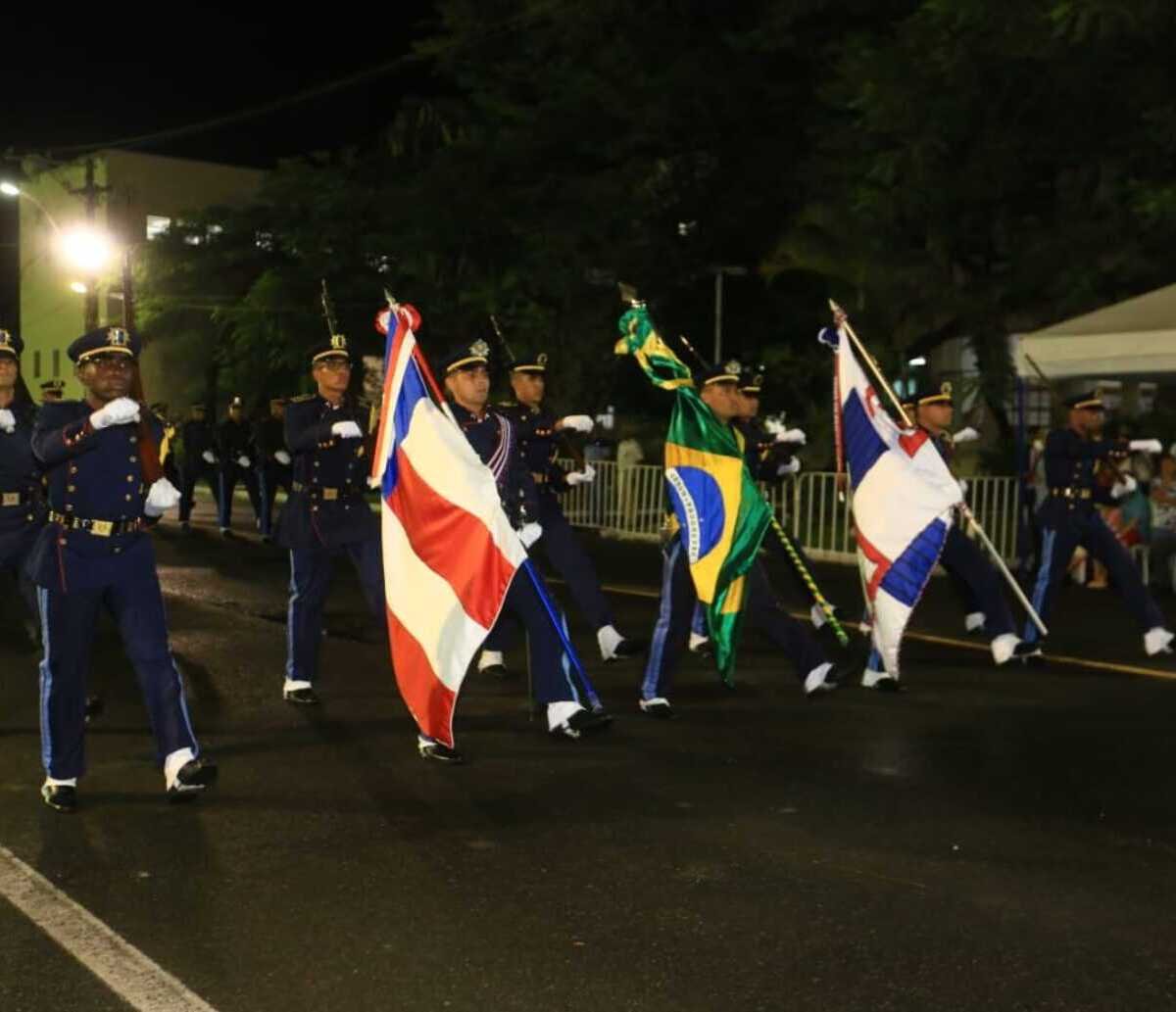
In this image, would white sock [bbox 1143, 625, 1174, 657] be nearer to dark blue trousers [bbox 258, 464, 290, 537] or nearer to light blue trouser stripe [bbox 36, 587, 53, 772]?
light blue trouser stripe [bbox 36, 587, 53, 772]

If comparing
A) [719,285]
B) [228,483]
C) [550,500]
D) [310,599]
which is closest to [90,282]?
[228,483]

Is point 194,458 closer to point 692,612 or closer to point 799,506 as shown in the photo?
point 799,506

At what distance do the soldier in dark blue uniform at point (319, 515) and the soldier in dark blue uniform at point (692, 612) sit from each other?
1554 millimetres

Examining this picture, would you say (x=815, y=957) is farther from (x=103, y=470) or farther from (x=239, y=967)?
(x=103, y=470)

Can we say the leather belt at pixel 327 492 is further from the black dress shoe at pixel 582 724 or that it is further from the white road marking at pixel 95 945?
the white road marking at pixel 95 945

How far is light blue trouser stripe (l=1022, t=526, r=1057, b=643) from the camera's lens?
10.2m

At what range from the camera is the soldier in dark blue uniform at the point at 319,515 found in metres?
8.76

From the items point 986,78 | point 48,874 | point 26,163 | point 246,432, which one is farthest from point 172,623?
point 26,163

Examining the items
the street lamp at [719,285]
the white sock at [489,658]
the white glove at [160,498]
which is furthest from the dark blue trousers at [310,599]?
the street lamp at [719,285]

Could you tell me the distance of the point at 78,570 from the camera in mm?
6406

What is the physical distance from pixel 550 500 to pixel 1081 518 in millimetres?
3273

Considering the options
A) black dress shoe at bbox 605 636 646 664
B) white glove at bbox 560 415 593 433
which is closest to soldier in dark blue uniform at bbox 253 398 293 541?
black dress shoe at bbox 605 636 646 664

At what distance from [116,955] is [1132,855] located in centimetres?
336

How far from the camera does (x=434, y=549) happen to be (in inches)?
287
